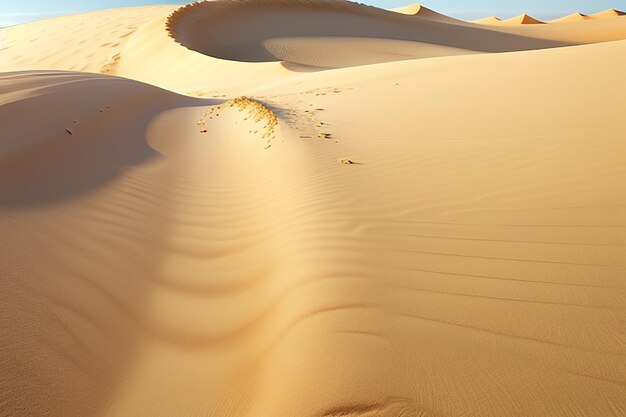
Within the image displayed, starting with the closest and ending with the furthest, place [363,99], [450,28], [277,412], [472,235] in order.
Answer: [277,412]
[472,235]
[363,99]
[450,28]

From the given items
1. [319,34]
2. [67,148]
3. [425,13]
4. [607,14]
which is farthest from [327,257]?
[607,14]

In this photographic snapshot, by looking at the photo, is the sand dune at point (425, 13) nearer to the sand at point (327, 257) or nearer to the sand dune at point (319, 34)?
the sand dune at point (319, 34)

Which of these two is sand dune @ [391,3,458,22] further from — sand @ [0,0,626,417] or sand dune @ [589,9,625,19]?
sand @ [0,0,626,417]

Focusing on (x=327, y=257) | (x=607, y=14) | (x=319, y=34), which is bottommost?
(x=327, y=257)

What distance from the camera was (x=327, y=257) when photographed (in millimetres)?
2174

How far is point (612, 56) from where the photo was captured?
5.22 meters

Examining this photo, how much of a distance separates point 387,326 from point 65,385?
1300 millimetres

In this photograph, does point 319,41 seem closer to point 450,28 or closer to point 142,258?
point 450,28

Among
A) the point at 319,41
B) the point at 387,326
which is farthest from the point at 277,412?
the point at 319,41

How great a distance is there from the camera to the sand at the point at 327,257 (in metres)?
1.43

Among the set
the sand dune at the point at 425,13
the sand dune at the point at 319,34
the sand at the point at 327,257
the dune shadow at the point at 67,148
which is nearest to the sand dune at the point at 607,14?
the sand dune at the point at 425,13

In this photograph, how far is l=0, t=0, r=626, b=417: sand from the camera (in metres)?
1.43

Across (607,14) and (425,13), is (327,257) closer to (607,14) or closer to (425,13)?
(425,13)

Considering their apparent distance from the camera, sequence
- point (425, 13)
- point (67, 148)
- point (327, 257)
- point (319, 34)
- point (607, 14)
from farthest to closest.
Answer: point (607, 14), point (425, 13), point (319, 34), point (67, 148), point (327, 257)
